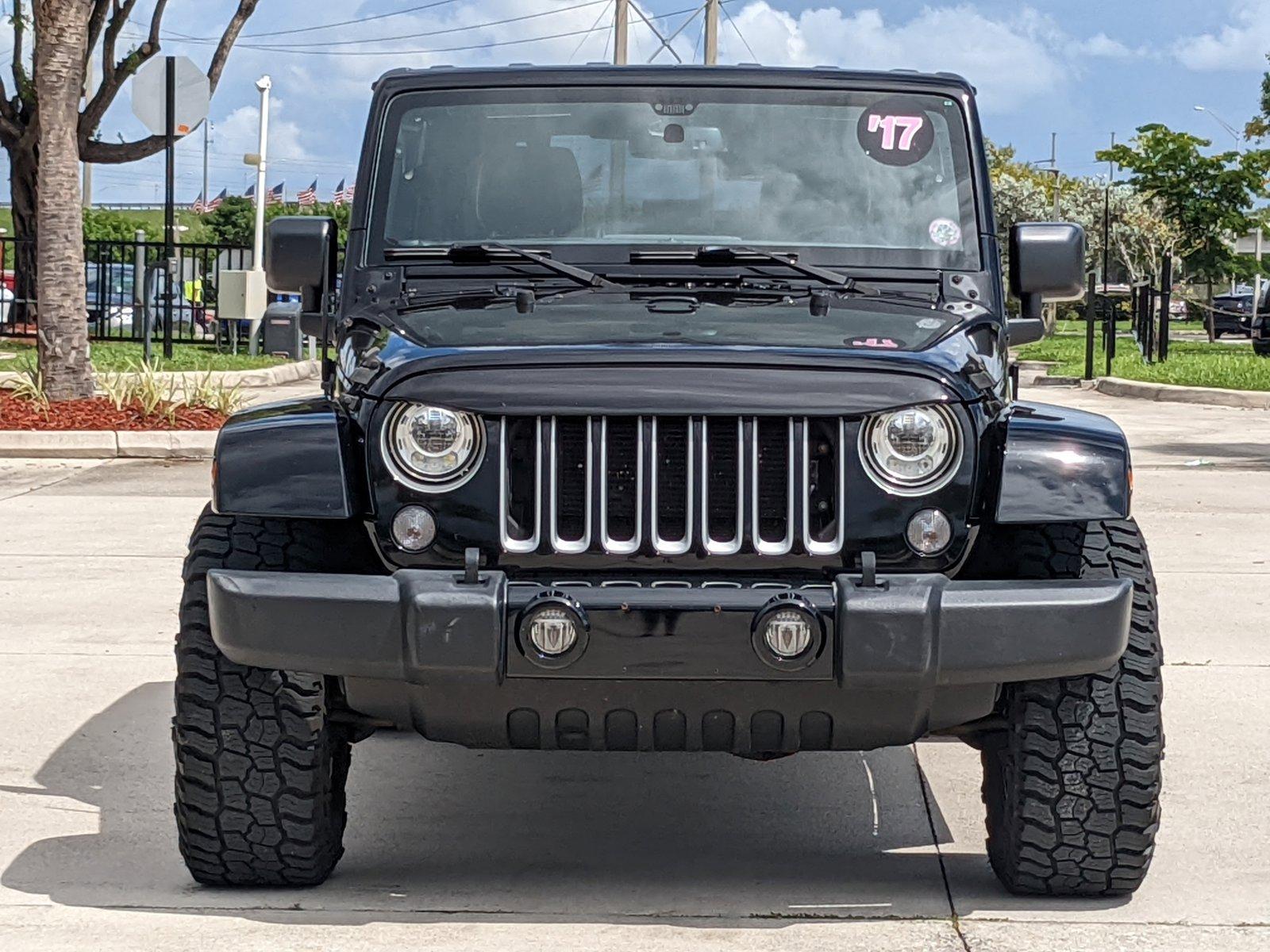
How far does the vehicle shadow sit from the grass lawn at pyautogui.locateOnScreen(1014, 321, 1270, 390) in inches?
700

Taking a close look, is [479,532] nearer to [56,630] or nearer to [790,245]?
[790,245]

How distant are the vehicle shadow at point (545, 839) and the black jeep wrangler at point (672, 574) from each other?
8.9 inches

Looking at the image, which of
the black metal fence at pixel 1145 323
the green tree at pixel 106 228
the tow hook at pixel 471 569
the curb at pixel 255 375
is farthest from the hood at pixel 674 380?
the green tree at pixel 106 228

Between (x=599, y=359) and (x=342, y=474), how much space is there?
23.0 inches

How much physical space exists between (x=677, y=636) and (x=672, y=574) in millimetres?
252

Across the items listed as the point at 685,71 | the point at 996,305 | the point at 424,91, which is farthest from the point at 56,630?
the point at 996,305

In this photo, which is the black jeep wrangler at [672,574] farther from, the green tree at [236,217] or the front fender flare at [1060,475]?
the green tree at [236,217]

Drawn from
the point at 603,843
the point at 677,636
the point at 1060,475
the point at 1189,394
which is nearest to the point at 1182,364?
the point at 1189,394

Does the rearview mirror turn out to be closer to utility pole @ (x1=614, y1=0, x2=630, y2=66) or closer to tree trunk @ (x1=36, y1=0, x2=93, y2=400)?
tree trunk @ (x1=36, y1=0, x2=93, y2=400)

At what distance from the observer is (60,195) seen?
15.3m

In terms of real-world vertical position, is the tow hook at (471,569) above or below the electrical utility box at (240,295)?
above

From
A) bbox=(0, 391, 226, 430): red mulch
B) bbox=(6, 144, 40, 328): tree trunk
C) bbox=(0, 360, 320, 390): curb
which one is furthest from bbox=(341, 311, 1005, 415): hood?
bbox=(6, 144, 40, 328): tree trunk

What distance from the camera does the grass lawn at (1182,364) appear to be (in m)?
23.3

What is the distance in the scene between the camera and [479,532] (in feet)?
13.1
